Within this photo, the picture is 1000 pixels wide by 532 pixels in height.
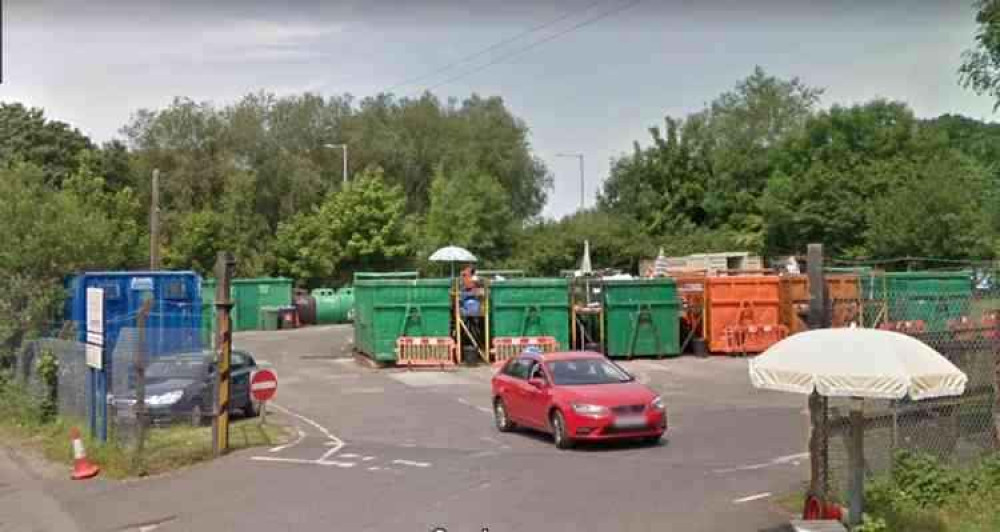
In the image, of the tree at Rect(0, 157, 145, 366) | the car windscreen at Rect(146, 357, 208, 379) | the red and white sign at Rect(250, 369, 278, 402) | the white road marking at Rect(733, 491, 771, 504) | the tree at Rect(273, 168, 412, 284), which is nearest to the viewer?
the white road marking at Rect(733, 491, 771, 504)

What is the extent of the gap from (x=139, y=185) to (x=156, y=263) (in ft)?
103

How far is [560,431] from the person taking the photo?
52.9 feet

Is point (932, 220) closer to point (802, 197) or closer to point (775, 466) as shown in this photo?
point (802, 197)

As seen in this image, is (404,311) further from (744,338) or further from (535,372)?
(535,372)

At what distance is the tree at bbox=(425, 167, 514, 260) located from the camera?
61.9m

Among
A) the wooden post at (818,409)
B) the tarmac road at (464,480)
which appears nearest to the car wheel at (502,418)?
the tarmac road at (464,480)

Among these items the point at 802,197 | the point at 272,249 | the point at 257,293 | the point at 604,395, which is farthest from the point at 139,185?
the point at 604,395

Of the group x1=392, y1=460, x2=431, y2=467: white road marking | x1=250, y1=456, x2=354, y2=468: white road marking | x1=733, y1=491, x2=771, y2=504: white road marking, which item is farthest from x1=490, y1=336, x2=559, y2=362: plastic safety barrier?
x1=733, y1=491, x2=771, y2=504: white road marking

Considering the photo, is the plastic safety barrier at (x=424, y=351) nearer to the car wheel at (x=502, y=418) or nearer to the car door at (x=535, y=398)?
the car wheel at (x=502, y=418)

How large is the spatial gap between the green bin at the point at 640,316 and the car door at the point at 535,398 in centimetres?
1387

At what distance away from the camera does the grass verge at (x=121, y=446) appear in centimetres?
1557

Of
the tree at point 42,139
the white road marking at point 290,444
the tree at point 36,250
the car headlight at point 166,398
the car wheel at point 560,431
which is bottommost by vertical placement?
the white road marking at point 290,444

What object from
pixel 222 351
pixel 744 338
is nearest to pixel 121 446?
pixel 222 351

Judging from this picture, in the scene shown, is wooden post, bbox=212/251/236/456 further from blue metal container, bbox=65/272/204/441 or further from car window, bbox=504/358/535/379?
car window, bbox=504/358/535/379
